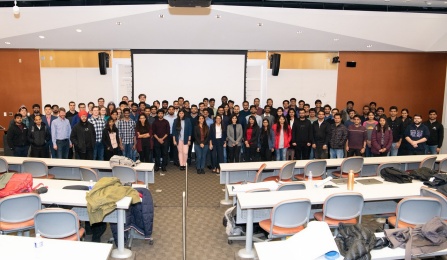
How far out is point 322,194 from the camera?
5117mm

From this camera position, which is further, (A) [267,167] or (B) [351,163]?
(B) [351,163]

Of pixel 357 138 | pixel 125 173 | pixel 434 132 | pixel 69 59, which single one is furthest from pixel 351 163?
pixel 69 59

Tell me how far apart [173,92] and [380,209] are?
24.2 ft

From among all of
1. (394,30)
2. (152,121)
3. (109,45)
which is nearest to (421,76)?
(394,30)

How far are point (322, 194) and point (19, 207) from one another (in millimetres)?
3806

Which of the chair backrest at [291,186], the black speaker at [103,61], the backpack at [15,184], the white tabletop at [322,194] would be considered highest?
the black speaker at [103,61]

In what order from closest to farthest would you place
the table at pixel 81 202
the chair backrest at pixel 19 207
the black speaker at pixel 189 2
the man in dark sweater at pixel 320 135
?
the chair backrest at pixel 19 207
the table at pixel 81 202
the black speaker at pixel 189 2
the man in dark sweater at pixel 320 135

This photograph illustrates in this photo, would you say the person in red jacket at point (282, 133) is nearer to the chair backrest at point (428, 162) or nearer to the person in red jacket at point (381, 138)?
the person in red jacket at point (381, 138)

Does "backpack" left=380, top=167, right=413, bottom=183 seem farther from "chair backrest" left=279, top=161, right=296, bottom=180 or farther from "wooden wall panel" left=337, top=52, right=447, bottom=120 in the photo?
"wooden wall panel" left=337, top=52, right=447, bottom=120

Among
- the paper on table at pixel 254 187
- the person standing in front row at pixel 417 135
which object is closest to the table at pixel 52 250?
the paper on table at pixel 254 187

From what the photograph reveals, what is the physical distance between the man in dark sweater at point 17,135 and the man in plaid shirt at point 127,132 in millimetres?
2090

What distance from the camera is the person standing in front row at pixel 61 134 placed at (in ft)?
28.2

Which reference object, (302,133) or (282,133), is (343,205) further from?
(302,133)

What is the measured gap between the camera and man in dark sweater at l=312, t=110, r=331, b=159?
29.6 feet
